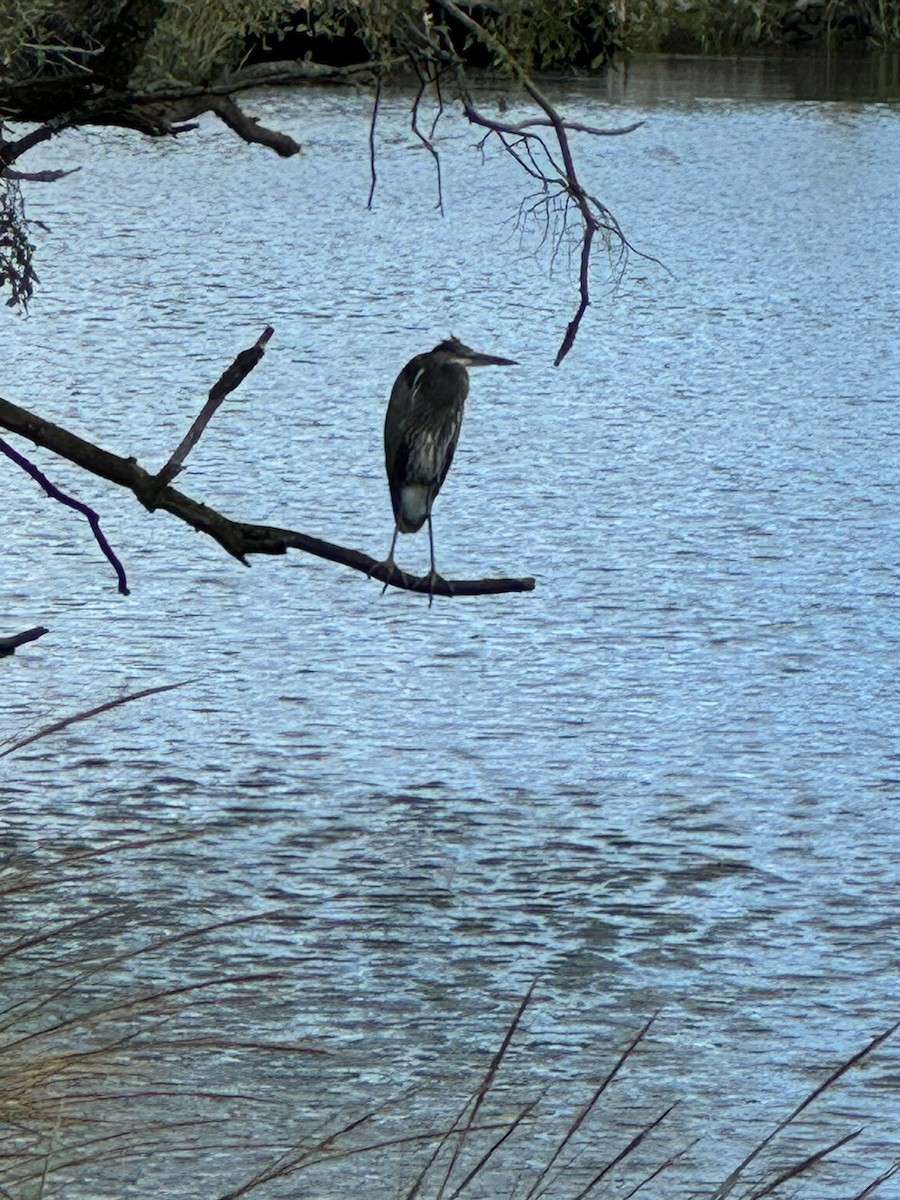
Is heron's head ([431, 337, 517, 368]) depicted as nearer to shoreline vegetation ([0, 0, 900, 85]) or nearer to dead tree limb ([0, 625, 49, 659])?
shoreline vegetation ([0, 0, 900, 85])

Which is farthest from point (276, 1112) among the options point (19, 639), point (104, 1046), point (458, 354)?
point (458, 354)

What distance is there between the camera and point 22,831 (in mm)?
5020

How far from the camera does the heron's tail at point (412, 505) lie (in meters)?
4.89

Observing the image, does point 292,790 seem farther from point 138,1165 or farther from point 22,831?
point 138,1165

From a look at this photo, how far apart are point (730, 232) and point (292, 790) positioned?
11.4m

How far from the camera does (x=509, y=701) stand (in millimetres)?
6074

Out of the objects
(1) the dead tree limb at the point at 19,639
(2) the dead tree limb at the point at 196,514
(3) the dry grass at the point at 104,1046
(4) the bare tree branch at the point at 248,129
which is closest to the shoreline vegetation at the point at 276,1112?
(3) the dry grass at the point at 104,1046

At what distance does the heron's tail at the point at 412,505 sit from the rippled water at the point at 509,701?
675mm

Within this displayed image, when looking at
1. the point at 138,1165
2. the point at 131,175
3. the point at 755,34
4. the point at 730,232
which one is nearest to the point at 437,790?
the point at 138,1165

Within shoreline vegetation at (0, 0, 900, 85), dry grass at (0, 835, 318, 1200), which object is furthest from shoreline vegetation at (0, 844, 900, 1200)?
shoreline vegetation at (0, 0, 900, 85)

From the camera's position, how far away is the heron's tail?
489 centimetres

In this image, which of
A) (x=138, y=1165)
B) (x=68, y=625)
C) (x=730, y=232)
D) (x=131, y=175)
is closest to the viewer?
(x=138, y=1165)

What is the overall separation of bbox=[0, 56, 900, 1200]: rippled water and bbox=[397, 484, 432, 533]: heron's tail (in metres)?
0.68

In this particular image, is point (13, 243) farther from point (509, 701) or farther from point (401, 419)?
point (509, 701)
